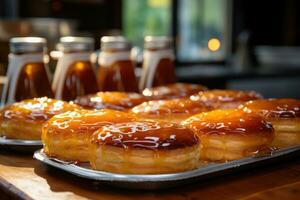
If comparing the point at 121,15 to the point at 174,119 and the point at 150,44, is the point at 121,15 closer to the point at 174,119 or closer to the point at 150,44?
the point at 150,44

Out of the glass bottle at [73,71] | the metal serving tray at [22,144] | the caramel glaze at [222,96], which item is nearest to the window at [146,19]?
the glass bottle at [73,71]

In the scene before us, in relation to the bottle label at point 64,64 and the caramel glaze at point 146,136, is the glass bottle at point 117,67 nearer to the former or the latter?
the bottle label at point 64,64

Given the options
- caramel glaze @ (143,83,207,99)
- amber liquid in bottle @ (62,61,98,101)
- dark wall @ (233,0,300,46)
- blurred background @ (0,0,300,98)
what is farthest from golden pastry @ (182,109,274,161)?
dark wall @ (233,0,300,46)

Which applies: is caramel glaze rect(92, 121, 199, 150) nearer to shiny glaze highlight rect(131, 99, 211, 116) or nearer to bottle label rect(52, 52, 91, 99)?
shiny glaze highlight rect(131, 99, 211, 116)

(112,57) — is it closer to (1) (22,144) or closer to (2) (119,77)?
(2) (119,77)

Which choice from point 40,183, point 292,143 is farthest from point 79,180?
point 292,143

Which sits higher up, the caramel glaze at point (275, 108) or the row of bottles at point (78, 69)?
the row of bottles at point (78, 69)
